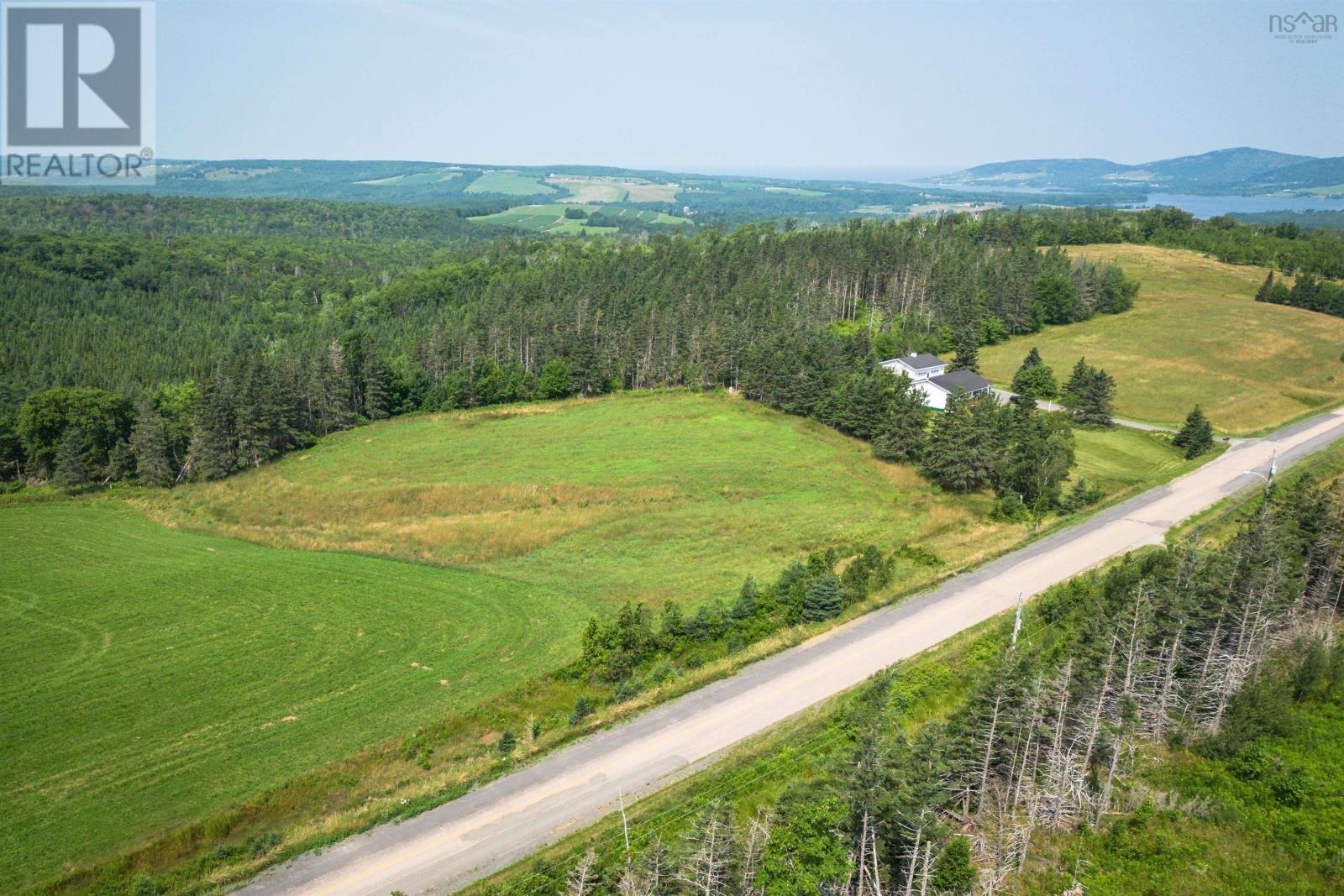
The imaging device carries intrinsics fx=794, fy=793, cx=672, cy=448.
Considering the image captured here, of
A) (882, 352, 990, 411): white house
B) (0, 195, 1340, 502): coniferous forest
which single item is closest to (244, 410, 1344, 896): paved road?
(0, 195, 1340, 502): coniferous forest

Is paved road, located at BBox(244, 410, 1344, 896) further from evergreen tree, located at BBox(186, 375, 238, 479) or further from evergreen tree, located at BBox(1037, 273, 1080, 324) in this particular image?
evergreen tree, located at BBox(1037, 273, 1080, 324)

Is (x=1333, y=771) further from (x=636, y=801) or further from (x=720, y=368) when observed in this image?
(x=720, y=368)

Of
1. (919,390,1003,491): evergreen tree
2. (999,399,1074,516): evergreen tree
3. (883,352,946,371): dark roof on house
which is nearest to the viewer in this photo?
(999,399,1074,516): evergreen tree

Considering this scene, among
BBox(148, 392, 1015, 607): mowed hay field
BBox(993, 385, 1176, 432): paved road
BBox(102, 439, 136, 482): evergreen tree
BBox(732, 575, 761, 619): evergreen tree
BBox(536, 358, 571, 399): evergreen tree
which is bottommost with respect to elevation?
BBox(102, 439, 136, 482): evergreen tree

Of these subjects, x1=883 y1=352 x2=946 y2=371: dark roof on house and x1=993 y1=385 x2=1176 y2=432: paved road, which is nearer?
x1=993 y1=385 x2=1176 y2=432: paved road

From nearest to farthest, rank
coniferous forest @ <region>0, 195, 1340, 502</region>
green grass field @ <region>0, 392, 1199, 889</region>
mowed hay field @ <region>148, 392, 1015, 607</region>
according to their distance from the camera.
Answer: green grass field @ <region>0, 392, 1199, 889</region>
mowed hay field @ <region>148, 392, 1015, 607</region>
coniferous forest @ <region>0, 195, 1340, 502</region>

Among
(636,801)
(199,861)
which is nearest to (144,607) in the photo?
(199,861)

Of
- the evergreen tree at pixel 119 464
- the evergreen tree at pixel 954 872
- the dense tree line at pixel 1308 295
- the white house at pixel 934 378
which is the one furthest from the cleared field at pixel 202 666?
the dense tree line at pixel 1308 295
